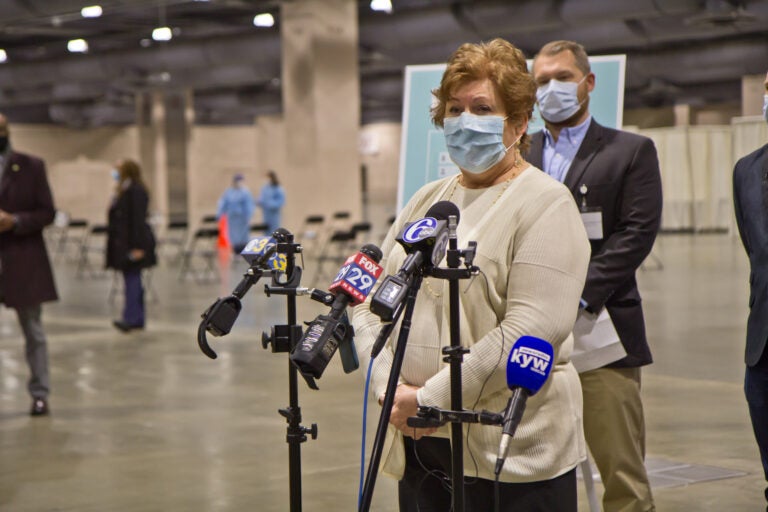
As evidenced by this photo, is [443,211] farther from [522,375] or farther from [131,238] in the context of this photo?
[131,238]

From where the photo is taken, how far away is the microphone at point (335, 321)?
75.8 inches

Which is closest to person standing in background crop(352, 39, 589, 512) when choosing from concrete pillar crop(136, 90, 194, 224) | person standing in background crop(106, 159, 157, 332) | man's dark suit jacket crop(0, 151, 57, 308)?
man's dark suit jacket crop(0, 151, 57, 308)

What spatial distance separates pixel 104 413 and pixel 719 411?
3508mm

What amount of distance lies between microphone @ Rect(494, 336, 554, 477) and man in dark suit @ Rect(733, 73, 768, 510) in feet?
3.48

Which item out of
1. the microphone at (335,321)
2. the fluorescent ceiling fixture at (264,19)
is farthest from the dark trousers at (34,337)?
the fluorescent ceiling fixture at (264,19)

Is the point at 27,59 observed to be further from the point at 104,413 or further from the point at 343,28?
the point at 104,413

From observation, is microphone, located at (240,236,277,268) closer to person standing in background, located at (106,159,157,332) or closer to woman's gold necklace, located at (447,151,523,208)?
woman's gold necklace, located at (447,151,523,208)

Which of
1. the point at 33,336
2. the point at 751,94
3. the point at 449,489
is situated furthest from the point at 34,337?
the point at 751,94

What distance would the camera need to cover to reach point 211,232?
53.3ft

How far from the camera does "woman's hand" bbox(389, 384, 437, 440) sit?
2.27m

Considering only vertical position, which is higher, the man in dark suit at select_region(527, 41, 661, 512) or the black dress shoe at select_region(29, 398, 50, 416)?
the man in dark suit at select_region(527, 41, 661, 512)

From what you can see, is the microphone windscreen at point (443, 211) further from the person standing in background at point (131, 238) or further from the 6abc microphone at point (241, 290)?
the person standing in background at point (131, 238)

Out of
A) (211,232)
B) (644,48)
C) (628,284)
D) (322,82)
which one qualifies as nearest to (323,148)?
(322,82)

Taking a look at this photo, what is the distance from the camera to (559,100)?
3441 mm
